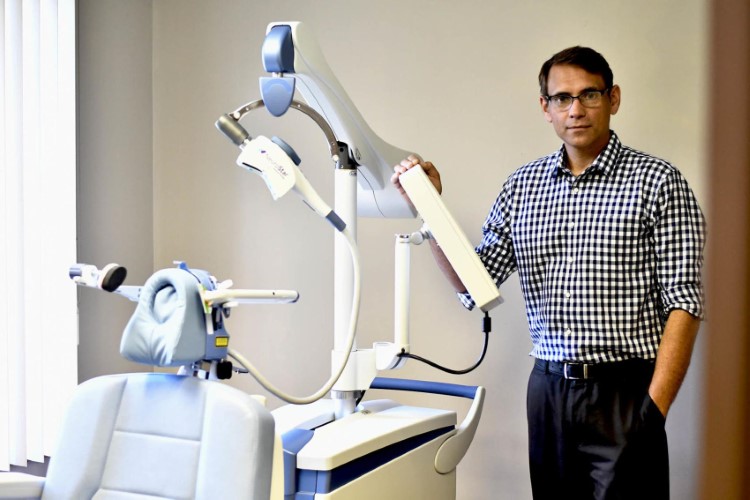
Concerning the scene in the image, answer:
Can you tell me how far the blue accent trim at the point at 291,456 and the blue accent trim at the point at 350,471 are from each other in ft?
0.06

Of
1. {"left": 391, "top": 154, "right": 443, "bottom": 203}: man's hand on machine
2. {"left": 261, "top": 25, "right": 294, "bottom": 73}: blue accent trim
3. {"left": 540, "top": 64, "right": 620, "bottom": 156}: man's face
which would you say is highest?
{"left": 261, "top": 25, "right": 294, "bottom": 73}: blue accent trim

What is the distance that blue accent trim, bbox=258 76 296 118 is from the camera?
5.95 feet

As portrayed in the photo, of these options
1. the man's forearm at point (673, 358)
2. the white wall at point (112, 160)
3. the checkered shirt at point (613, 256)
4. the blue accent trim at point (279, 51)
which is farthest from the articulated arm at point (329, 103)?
the white wall at point (112, 160)

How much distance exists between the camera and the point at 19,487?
65.2 inches

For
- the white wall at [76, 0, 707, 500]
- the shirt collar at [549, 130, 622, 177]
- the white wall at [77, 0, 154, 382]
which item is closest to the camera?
the shirt collar at [549, 130, 622, 177]

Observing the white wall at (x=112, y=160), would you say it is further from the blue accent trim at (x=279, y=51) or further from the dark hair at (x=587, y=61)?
the dark hair at (x=587, y=61)

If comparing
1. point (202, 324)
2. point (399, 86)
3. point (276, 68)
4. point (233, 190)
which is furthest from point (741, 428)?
point (233, 190)

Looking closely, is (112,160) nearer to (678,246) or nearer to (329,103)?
(329,103)

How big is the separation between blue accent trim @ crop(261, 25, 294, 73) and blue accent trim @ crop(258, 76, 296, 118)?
43mm

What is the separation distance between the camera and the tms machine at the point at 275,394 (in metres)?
1.56

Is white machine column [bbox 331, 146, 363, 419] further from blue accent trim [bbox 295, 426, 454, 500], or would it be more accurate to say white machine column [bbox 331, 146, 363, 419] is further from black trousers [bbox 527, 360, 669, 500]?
black trousers [bbox 527, 360, 669, 500]

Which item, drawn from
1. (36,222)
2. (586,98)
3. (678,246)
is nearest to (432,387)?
(678,246)

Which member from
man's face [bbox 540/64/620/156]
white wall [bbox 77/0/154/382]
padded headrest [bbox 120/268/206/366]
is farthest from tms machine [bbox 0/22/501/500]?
white wall [bbox 77/0/154/382]

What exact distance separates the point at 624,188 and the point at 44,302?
1.88 metres
